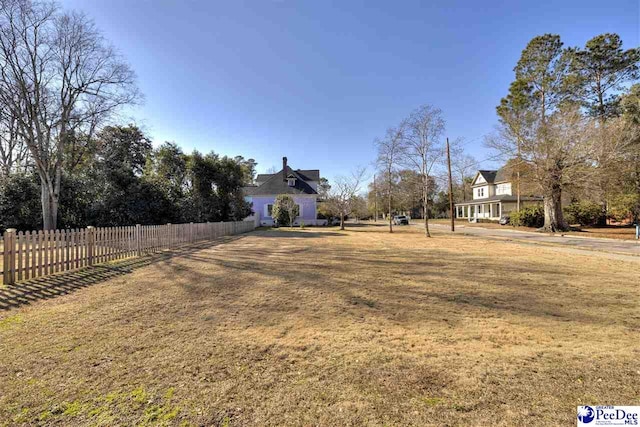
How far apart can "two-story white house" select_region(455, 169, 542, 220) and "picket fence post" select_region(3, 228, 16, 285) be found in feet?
146

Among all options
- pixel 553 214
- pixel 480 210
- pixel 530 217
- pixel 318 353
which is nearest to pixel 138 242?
pixel 318 353

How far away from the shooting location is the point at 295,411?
7.13 ft

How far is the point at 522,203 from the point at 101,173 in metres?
44.9

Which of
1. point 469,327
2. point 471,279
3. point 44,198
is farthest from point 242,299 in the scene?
point 44,198

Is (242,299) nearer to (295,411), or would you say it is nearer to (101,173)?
(295,411)

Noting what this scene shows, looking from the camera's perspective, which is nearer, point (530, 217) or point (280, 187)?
point (530, 217)

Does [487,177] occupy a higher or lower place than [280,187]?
higher

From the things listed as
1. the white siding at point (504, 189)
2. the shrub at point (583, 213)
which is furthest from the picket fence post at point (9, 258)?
Result: the white siding at point (504, 189)

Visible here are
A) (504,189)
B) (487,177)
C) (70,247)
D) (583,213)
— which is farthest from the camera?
(487,177)

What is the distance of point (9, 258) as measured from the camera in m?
6.23

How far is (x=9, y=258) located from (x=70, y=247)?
5.24 feet

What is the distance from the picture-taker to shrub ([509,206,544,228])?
28844mm

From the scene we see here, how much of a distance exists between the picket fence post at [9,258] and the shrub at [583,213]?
38.0m

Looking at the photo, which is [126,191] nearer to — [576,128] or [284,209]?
[284,209]
